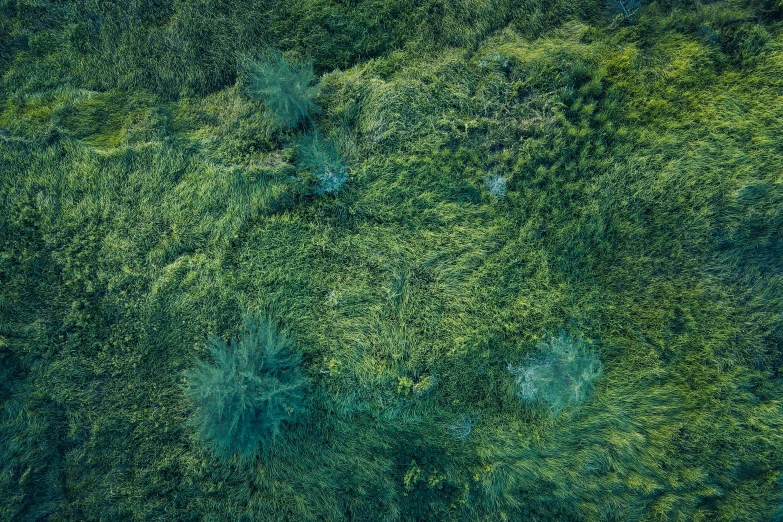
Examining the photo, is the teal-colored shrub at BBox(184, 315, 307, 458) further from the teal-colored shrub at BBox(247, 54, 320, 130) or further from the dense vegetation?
the teal-colored shrub at BBox(247, 54, 320, 130)

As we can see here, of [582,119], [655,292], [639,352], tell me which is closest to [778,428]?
[639,352]

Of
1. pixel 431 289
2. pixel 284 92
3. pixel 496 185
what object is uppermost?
pixel 284 92

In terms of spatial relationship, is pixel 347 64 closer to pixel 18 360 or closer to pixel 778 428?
pixel 18 360

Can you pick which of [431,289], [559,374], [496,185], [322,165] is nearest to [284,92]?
[322,165]

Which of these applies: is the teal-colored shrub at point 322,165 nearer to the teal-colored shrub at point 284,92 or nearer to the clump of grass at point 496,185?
the teal-colored shrub at point 284,92

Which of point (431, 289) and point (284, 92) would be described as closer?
point (431, 289)

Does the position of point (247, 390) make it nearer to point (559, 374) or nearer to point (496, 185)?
point (559, 374)
